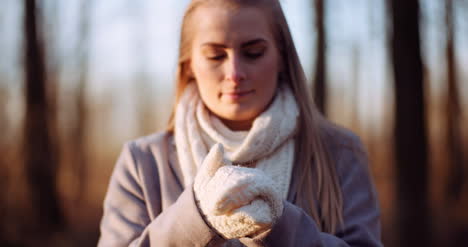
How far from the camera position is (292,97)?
2.03 m

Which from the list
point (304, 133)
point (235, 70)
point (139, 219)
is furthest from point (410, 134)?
point (139, 219)

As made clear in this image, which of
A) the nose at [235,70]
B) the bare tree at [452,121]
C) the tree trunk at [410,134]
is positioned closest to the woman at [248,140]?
the nose at [235,70]

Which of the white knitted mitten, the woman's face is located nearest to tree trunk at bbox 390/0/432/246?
the woman's face

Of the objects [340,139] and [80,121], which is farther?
[80,121]

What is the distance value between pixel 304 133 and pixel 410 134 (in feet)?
9.66

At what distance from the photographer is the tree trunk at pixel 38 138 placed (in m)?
6.49

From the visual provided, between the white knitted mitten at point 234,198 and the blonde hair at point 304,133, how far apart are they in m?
0.48

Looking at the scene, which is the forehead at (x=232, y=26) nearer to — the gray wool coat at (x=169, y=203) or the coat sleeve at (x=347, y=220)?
the gray wool coat at (x=169, y=203)

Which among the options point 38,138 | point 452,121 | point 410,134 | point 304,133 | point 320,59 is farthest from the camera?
point 452,121

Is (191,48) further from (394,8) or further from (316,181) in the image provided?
(394,8)

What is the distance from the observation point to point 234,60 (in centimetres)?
180

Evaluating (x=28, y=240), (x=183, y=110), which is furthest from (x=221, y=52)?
(x=28, y=240)

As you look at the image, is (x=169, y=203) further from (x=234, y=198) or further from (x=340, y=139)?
(x=340, y=139)

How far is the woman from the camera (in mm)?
1811
